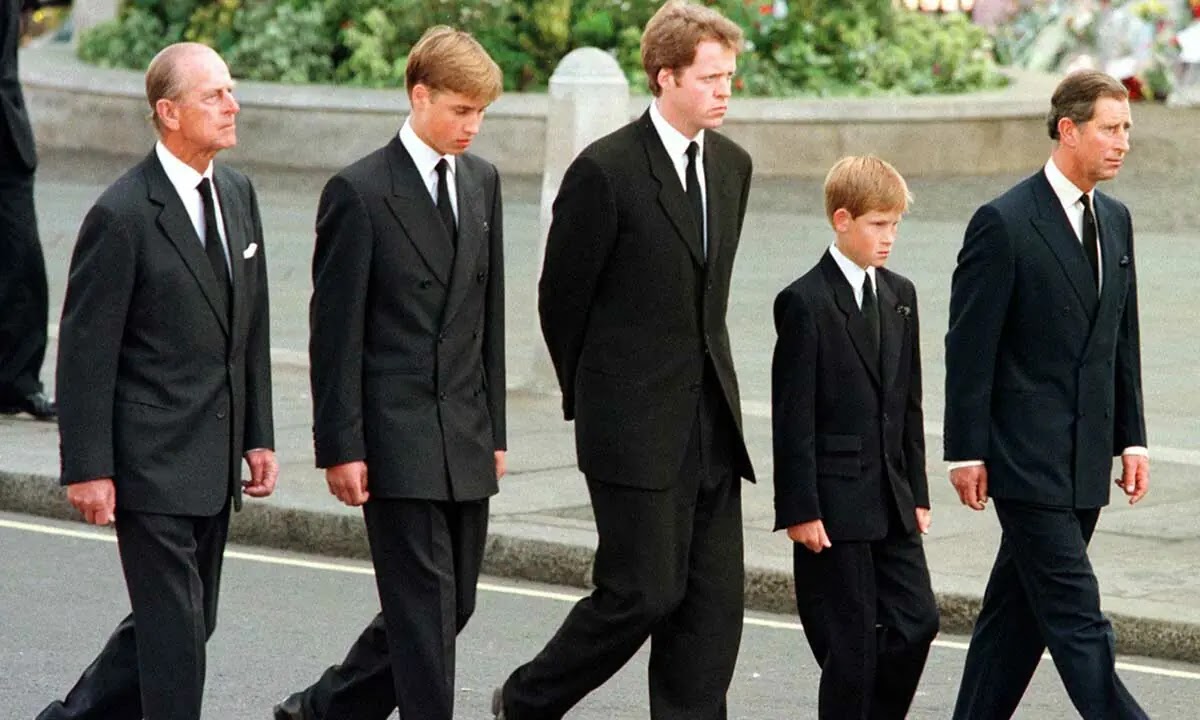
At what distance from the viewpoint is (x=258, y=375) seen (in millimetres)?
5836

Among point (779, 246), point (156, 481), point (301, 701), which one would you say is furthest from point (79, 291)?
point (779, 246)

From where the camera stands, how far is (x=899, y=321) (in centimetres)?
615

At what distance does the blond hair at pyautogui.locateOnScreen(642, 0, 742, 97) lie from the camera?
18.8 feet

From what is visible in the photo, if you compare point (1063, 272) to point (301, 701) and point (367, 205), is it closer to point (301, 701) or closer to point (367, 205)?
point (367, 205)

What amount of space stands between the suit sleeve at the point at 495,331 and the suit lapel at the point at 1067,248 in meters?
1.28

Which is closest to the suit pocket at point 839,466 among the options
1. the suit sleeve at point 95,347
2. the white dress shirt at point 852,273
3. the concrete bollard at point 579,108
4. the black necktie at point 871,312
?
the black necktie at point 871,312

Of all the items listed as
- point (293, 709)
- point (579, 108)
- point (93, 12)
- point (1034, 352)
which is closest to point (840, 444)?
point (1034, 352)

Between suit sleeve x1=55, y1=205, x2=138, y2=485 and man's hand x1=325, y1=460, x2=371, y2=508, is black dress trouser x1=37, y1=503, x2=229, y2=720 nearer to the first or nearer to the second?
suit sleeve x1=55, y1=205, x2=138, y2=485

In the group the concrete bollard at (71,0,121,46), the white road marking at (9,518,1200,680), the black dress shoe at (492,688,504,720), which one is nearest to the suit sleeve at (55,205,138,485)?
the black dress shoe at (492,688,504,720)

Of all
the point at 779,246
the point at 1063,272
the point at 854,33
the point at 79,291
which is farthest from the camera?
the point at 854,33

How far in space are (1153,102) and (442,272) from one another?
24.3m

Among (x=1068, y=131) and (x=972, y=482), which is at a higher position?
(x=1068, y=131)

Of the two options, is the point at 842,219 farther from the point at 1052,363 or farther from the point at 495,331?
the point at 495,331

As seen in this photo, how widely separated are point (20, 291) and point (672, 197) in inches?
221
